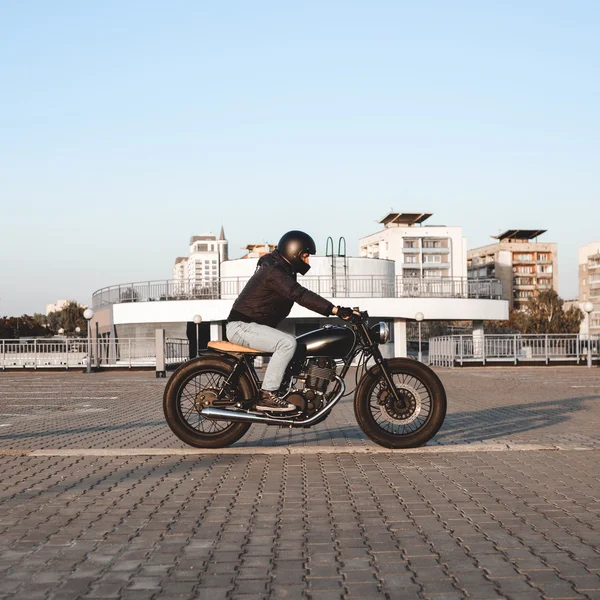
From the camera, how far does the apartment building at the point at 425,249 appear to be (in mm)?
145250

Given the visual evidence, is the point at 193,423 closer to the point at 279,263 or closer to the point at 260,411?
the point at 260,411

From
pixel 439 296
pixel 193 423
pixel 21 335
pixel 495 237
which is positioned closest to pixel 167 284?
pixel 439 296

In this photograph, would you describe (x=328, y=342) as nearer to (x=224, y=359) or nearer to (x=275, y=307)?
(x=275, y=307)

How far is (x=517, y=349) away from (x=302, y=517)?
114 ft

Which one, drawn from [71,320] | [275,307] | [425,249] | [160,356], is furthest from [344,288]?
[425,249]

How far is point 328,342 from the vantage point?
7.61 m

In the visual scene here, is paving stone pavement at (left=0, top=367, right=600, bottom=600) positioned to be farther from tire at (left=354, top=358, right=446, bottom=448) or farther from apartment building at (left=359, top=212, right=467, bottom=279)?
apartment building at (left=359, top=212, right=467, bottom=279)

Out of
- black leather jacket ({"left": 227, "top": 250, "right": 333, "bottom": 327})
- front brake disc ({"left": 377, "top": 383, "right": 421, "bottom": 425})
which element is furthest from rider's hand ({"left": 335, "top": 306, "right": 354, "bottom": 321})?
front brake disc ({"left": 377, "top": 383, "right": 421, "bottom": 425})

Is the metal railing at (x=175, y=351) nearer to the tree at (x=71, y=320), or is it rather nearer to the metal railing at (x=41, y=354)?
the metal railing at (x=41, y=354)

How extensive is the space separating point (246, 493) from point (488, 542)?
199 cm

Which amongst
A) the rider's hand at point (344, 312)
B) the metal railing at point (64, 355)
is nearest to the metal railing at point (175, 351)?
the metal railing at point (64, 355)

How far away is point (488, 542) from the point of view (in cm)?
449

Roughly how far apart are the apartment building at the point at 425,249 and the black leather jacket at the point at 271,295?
136245mm

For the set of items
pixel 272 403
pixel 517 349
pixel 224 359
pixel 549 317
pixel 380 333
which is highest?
pixel 549 317
